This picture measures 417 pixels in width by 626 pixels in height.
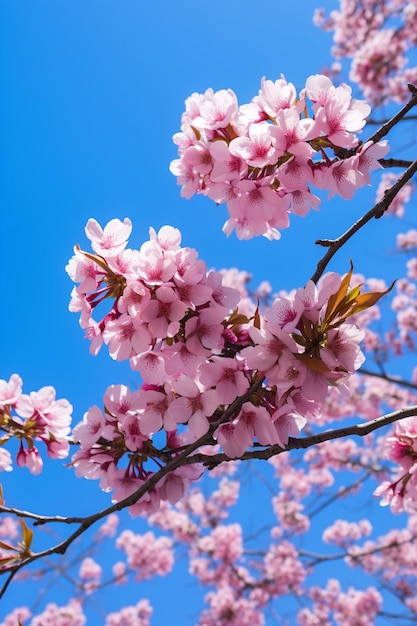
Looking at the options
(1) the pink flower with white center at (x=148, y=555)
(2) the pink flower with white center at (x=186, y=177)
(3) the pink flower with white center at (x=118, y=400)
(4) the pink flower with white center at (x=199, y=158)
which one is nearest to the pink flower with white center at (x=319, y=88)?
(4) the pink flower with white center at (x=199, y=158)

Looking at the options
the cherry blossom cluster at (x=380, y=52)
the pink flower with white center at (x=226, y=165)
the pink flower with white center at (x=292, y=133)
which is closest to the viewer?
the pink flower with white center at (x=292, y=133)

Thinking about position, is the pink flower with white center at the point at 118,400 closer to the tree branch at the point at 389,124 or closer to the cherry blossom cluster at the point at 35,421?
the cherry blossom cluster at the point at 35,421

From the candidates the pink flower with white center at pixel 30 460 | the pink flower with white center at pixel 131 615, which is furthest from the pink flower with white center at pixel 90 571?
the pink flower with white center at pixel 30 460

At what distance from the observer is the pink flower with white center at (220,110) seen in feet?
5.85

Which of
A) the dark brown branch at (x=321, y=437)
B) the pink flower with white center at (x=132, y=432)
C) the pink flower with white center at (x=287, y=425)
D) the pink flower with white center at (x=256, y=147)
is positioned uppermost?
the pink flower with white center at (x=256, y=147)

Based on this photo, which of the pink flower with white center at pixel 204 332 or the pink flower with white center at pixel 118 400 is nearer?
the pink flower with white center at pixel 204 332

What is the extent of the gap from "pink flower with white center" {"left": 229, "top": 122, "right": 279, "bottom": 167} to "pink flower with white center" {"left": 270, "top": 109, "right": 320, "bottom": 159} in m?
0.04

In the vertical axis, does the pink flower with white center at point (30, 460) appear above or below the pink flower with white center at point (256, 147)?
below

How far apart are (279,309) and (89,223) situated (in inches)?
23.5

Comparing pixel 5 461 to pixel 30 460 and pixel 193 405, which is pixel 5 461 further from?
pixel 193 405

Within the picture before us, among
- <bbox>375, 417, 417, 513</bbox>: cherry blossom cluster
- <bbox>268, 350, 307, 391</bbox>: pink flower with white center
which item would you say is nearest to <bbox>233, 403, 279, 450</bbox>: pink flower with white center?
<bbox>268, 350, 307, 391</bbox>: pink flower with white center

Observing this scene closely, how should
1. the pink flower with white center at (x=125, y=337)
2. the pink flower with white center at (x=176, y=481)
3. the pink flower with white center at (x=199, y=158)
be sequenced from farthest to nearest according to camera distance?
the pink flower with white center at (x=199, y=158), the pink flower with white center at (x=176, y=481), the pink flower with white center at (x=125, y=337)

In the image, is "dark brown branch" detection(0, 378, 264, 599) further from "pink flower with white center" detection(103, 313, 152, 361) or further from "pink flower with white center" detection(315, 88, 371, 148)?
"pink flower with white center" detection(315, 88, 371, 148)

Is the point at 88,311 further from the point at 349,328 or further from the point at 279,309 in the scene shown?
the point at 349,328
